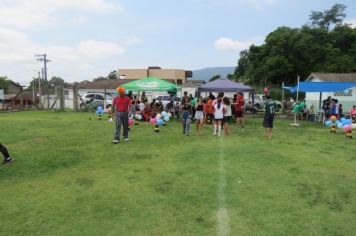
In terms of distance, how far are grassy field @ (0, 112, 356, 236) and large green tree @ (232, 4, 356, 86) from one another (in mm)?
39569

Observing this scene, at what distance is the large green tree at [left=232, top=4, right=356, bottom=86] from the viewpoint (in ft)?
156

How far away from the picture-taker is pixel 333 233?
14.1ft

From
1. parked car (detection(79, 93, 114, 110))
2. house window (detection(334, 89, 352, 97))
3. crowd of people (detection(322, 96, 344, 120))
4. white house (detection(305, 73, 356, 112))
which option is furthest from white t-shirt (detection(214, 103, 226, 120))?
house window (detection(334, 89, 352, 97))

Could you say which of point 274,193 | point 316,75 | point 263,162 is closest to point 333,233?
point 274,193

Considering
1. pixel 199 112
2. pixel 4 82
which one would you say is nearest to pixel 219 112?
pixel 199 112

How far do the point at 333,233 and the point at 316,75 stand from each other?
30461 millimetres

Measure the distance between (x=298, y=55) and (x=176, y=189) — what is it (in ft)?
158

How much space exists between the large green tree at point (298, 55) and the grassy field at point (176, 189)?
39.6m

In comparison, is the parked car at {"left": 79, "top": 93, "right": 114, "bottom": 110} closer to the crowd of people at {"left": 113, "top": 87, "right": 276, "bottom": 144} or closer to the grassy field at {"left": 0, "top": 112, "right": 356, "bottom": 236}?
the crowd of people at {"left": 113, "top": 87, "right": 276, "bottom": 144}

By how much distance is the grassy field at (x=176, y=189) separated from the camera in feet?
14.9

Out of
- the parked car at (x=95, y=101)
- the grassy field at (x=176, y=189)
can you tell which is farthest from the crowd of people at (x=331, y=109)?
the parked car at (x=95, y=101)

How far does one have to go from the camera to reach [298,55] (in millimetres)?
49719

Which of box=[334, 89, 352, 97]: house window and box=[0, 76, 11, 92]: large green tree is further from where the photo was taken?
box=[0, 76, 11, 92]: large green tree

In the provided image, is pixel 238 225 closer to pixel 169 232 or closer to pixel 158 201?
pixel 169 232
